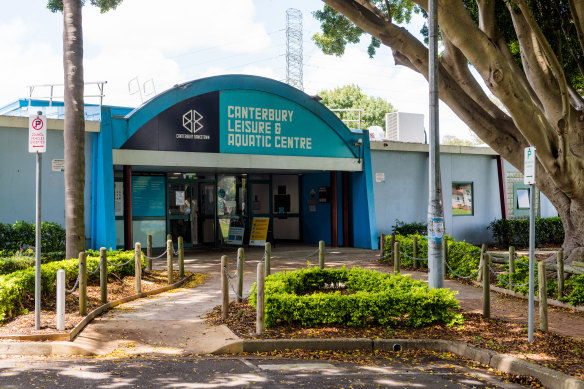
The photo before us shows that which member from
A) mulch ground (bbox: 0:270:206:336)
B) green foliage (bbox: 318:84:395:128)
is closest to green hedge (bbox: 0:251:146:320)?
mulch ground (bbox: 0:270:206:336)

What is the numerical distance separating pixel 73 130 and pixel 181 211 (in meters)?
9.00

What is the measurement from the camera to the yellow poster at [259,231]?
21000 mm

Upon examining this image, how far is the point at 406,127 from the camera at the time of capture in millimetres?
26484

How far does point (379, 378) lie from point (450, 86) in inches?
320

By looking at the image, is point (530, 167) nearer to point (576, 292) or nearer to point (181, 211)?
point (576, 292)

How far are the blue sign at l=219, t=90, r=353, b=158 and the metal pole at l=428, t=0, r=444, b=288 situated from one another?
914 cm

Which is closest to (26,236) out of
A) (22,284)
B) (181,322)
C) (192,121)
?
(192,121)

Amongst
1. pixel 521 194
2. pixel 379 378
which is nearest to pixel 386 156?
pixel 521 194

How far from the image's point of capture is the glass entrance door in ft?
67.2

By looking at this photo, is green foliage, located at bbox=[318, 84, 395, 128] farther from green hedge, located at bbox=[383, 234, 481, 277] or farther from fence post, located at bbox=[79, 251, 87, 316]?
fence post, located at bbox=[79, 251, 87, 316]

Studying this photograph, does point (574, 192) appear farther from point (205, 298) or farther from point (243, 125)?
point (243, 125)

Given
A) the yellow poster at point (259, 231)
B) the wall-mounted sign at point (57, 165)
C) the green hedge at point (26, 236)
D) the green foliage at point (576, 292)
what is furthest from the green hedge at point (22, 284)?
the yellow poster at point (259, 231)

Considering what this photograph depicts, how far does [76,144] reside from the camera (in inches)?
468

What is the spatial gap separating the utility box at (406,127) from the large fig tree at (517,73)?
11.5 metres
